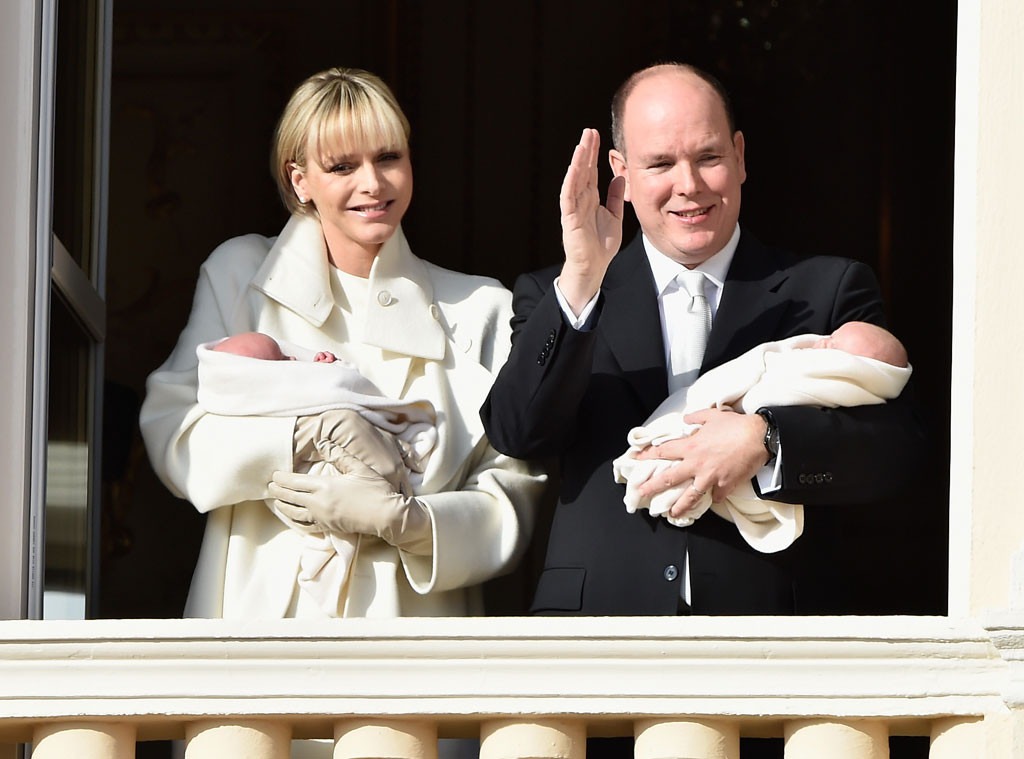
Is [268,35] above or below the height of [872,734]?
above

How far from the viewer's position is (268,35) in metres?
7.03

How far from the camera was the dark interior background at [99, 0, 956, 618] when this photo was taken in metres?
6.95

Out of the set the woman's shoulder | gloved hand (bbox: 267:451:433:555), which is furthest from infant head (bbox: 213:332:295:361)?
the woman's shoulder

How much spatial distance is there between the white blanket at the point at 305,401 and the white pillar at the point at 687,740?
2.46 ft

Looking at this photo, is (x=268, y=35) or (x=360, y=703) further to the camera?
(x=268, y=35)

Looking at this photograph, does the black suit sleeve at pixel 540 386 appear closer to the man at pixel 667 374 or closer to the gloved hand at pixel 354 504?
the man at pixel 667 374

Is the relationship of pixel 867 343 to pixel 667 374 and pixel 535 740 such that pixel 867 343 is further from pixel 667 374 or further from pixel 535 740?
pixel 535 740

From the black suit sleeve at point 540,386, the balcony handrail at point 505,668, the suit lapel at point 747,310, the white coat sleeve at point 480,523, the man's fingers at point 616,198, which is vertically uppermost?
the man's fingers at point 616,198

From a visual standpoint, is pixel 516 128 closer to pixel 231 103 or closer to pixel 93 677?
pixel 231 103

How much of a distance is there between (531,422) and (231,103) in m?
3.12

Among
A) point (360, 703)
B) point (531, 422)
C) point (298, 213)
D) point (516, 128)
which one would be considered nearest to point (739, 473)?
point (531, 422)

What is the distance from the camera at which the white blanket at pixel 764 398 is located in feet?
13.6

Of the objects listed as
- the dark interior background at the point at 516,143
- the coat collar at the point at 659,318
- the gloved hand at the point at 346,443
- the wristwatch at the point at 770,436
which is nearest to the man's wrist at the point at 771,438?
the wristwatch at the point at 770,436

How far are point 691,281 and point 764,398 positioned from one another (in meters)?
0.39
